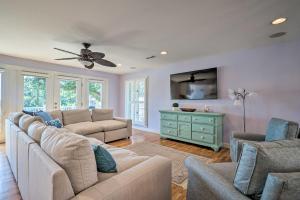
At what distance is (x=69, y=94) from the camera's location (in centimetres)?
530

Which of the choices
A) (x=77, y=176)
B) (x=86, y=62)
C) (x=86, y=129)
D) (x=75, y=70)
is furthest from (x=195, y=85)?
(x=75, y=70)

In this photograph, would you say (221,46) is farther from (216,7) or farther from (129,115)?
(129,115)

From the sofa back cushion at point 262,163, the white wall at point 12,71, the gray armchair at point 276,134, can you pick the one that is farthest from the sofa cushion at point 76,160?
the white wall at point 12,71

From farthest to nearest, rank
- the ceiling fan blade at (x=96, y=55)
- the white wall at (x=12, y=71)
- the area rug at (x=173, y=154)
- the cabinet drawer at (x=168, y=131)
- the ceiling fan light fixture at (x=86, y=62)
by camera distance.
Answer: the cabinet drawer at (x=168, y=131) < the white wall at (x=12, y=71) < the ceiling fan light fixture at (x=86, y=62) < the ceiling fan blade at (x=96, y=55) < the area rug at (x=173, y=154)

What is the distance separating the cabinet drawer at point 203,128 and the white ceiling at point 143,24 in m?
1.80

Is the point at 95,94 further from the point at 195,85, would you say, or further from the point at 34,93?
the point at 195,85

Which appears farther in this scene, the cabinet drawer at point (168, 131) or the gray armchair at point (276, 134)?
the cabinet drawer at point (168, 131)

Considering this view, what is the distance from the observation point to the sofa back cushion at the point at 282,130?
1.92m

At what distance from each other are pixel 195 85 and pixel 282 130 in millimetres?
2437

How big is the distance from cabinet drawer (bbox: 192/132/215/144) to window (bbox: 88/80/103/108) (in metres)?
4.01

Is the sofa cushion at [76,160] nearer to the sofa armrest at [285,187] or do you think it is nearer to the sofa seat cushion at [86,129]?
the sofa armrest at [285,187]

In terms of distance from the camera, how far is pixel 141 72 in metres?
5.89

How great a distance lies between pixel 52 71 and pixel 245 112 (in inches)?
220

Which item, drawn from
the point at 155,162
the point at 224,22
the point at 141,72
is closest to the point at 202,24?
the point at 224,22
